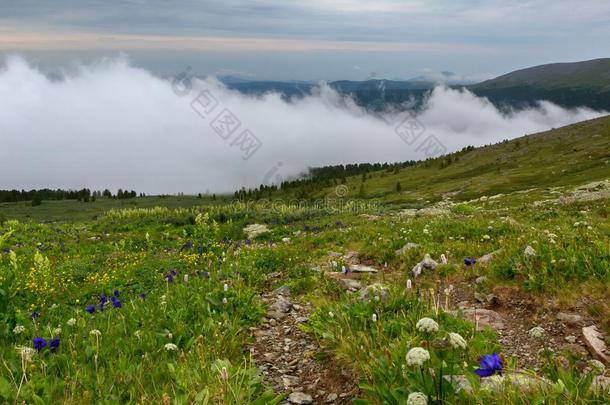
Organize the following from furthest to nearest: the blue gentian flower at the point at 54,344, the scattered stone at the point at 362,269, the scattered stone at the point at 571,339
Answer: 1. the scattered stone at the point at 362,269
2. the scattered stone at the point at 571,339
3. the blue gentian flower at the point at 54,344

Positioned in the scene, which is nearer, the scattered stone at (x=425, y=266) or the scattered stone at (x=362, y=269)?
the scattered stone at (x=425, y=266)

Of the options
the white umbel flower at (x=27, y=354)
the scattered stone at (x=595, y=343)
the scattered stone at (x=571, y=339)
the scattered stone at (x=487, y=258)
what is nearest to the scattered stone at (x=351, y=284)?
the scattered stone at (x=487, y=258)

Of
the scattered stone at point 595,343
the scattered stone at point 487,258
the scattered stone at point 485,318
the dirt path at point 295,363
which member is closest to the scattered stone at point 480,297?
the scattered stone at point 485,318

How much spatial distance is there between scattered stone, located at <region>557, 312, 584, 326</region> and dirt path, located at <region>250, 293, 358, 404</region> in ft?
10.1

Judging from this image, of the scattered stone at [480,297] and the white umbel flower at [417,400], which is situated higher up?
the white umbel flower at [417,400]

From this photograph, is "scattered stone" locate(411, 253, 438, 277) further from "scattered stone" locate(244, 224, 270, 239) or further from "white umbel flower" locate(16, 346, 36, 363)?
"scattered stone" locate(244, 224, 270, 239)

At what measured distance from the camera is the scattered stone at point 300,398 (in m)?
4.38

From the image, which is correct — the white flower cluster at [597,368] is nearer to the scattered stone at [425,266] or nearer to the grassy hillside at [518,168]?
the scattered stone at [425,266]

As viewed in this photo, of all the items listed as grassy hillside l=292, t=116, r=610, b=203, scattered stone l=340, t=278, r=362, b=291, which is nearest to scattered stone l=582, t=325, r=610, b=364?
scattered stone l=340, t=278, r=362, b=291

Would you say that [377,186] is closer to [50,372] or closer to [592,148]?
[592,148]

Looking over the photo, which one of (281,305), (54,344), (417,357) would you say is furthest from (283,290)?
(417,357)

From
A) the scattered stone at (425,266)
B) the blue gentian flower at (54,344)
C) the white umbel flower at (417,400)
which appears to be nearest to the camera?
the white umbel flower at (417,400)

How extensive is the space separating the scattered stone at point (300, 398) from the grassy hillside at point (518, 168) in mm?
42957

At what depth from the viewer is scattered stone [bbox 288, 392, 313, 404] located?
438cm
